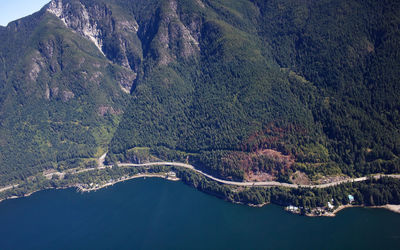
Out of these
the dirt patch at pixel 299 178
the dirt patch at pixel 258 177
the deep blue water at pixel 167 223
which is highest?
the dirt patch at pixel 299 178

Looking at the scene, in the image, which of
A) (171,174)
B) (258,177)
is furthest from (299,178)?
(171,174)

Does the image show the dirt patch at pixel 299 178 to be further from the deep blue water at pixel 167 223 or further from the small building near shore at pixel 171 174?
the small building near shore at pixel 171 174

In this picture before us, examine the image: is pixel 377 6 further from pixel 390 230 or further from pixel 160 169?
pixel 160 169

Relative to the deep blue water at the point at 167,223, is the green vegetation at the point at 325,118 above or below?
above

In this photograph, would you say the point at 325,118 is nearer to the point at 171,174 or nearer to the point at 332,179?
the point at 332,179

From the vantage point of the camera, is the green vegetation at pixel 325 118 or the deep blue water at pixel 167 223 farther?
the green vegetation at pixel 325 118

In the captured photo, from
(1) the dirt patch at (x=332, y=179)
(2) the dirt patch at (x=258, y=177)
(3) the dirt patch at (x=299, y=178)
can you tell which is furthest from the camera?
(2) the dirt patch at (x=258, y=177)

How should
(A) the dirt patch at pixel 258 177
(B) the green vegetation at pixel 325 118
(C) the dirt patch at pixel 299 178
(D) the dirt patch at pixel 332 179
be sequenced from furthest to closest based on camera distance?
1. (A) the dirt patch at pixel 258 177
2. (B) the green vegetation at pixel 325 118
3. (C) the dirt patch at pixel 299 178
4. (D) the dirt patch at pixel 332 179

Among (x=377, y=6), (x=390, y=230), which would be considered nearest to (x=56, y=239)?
(x=390, y=230)

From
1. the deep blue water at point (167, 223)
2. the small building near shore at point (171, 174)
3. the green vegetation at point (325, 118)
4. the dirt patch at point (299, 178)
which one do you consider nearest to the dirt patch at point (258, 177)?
the green vegetation at point (325, 118)

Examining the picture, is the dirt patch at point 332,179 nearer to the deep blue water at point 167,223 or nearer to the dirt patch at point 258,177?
the deep blue water at point 167,223
